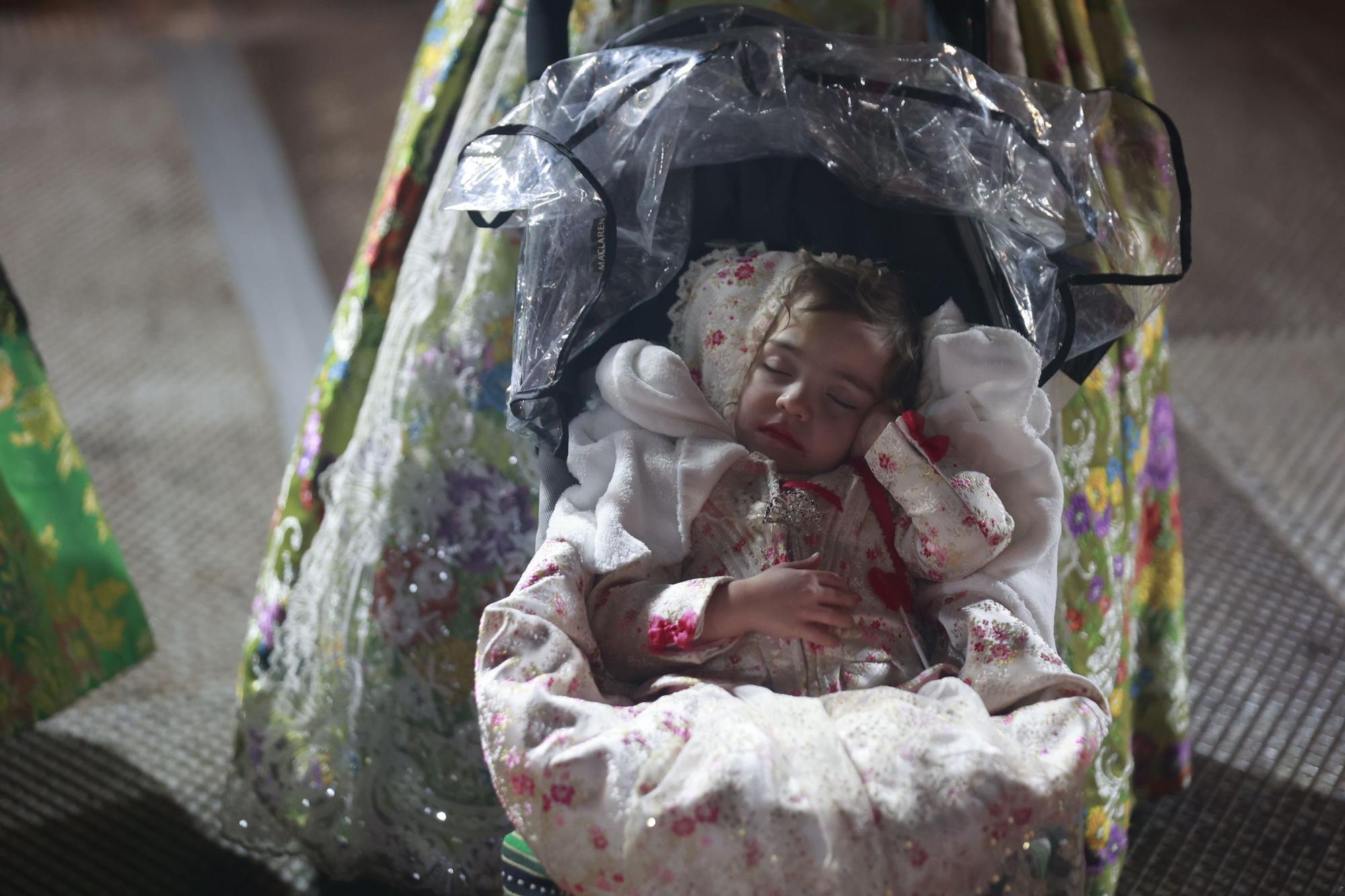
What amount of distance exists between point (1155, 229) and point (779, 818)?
24.0 inches

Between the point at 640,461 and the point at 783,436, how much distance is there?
105 mm

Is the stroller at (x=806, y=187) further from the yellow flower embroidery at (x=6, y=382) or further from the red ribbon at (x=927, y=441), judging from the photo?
the yellow flower embroidery at (x=6, y=382)

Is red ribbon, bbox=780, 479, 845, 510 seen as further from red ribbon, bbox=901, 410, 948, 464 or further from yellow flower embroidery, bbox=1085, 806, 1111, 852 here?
yellow flower embroidery, bbox=1085, 806, 1111, 852

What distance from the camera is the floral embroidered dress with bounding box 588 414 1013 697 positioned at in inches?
35.2

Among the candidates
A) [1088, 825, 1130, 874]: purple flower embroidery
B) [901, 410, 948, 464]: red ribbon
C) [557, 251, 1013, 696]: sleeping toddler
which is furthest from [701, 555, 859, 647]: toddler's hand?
[1088, 825, 1130, 874]: purple flower embroidery

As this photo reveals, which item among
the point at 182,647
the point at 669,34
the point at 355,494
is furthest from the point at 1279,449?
the point at 182,647

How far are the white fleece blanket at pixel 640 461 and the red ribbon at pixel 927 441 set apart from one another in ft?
0.40

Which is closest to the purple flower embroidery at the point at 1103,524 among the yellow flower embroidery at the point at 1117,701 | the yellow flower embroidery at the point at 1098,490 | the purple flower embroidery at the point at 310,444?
the yellow flower embroidery at the point at 1098,490

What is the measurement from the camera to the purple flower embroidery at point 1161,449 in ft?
4.19

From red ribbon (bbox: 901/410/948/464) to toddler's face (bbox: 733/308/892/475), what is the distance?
0.16 feet

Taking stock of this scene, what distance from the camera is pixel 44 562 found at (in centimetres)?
132

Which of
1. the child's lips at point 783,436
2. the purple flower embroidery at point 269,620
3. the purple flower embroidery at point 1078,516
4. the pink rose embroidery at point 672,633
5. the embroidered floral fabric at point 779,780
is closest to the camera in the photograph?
the embroidered floral fabric at point 779,780

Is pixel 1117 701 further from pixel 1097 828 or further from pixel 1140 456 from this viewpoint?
pixel 1140 456

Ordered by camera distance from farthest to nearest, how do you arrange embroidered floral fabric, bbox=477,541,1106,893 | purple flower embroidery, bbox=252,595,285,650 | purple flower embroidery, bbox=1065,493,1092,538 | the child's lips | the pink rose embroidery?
purple flower embroidery, bbox=252,595,285,650 < purple flower embroidery, bbox=1065,493,1092,538 < the child's lips < the pink rose embroidery < embroidered floral fabric, bbox=477,541,1106,893
